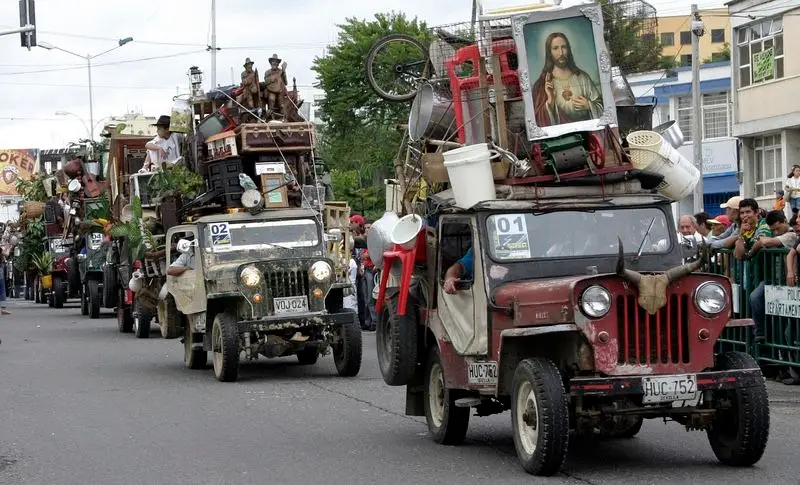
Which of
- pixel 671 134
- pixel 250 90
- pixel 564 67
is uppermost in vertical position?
pixel 250 90

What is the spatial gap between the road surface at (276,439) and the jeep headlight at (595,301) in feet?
3.46

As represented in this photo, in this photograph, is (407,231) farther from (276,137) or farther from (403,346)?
(276,137)

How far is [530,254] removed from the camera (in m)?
9.70

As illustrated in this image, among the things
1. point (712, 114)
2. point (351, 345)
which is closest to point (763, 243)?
point (351, 345)

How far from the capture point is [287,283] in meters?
16.6

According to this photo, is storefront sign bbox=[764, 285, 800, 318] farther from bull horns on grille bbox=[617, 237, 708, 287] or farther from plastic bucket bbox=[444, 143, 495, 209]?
bull horns on grille bbox=[617, 237, 708, 287]

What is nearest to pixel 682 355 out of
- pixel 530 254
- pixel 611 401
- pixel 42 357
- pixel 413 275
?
pixel 611 401

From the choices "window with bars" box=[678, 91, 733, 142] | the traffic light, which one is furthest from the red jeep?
"window with bars" box=[678, 91, 733, 142]

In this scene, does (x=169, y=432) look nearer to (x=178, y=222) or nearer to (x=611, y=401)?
(x=611, y=401)

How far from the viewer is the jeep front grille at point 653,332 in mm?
8750

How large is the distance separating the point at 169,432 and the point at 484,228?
12.3 feet

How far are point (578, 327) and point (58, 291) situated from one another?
104 feet

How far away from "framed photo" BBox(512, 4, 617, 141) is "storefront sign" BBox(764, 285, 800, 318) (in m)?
4.69

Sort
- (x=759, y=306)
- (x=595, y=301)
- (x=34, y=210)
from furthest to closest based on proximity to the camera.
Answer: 1. (x=34, y=210)
2. (x=759, y=306)
3. (x=595, y=301)
